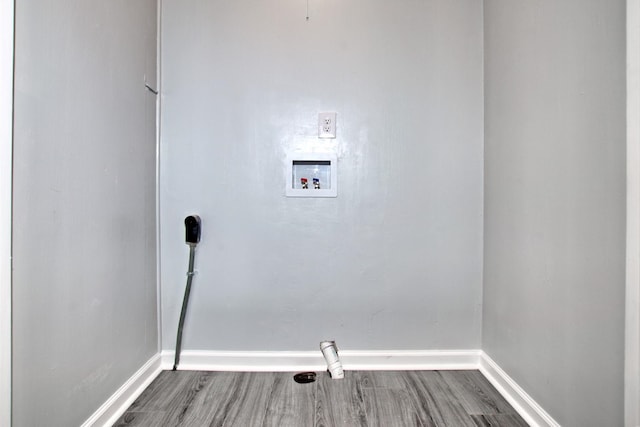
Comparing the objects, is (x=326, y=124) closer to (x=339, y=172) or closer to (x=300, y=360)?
(x=339, y=172)

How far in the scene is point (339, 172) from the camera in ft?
5.73

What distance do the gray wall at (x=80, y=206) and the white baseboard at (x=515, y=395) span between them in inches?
→ 68.5

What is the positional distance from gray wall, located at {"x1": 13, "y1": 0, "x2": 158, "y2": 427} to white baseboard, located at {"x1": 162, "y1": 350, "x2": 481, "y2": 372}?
0.80ft

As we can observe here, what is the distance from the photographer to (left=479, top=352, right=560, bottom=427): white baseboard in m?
1.25

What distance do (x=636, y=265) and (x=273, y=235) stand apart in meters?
1.42

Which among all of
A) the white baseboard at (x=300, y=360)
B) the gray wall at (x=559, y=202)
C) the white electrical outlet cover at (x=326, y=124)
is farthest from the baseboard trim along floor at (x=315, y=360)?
the white electrical outlet cover at (x=326, y=124)

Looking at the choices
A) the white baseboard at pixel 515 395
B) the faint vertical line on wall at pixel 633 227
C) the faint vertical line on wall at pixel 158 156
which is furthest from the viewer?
the faint vertical line on wall at pixel 158 156

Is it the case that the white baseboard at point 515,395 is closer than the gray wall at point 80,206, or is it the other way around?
the gray wall at point 80,206

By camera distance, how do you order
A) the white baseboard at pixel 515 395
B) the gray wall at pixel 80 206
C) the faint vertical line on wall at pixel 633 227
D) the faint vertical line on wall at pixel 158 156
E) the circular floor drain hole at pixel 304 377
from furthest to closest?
1. the faint vertical line on wall at pixel 158 156
2. the circular floor drain hole at pixel 304 377
3. the white baseboard at pixel 515 395
4. the gray wall at pixel 80 206
5. the faint vertical line on wall at pixel 633 227

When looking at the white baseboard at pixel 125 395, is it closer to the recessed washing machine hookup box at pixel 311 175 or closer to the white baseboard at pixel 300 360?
the white baseboard at pixel 300 360

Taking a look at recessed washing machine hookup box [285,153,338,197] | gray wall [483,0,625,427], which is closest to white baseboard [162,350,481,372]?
gray wall [483,0,625,427]

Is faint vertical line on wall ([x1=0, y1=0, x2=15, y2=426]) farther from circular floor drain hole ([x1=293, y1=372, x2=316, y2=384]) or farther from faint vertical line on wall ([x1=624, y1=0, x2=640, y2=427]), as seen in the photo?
faint vertical line on wall ([x1=624, y1=0, x2=640, y2=427])

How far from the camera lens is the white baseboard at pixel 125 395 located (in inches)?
49.3

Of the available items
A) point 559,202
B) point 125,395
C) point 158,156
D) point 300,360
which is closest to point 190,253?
point 158,156
